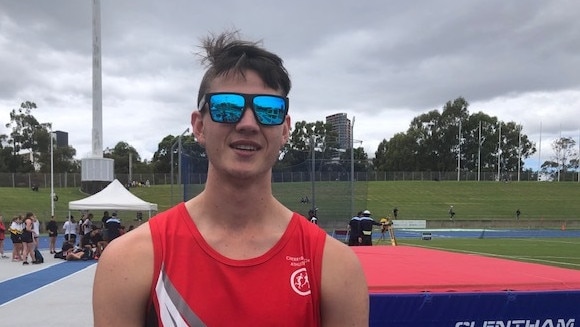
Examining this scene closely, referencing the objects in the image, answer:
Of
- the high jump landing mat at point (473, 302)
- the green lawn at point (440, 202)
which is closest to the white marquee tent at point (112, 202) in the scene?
the green lawn at point (440, 202)

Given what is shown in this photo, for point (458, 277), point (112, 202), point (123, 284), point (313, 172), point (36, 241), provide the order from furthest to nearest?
point (112, 202)
point (36, 241)
point (313, 172)
point (458, 277)
point (123, 284)

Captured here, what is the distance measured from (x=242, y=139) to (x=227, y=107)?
0.38ft

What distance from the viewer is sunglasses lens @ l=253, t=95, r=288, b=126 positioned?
5.38 ft

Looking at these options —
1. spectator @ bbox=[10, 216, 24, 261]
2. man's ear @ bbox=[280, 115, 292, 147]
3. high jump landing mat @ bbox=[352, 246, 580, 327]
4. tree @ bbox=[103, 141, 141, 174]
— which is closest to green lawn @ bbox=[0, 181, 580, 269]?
spectator @ bbox=[10, 216, 24, 261]

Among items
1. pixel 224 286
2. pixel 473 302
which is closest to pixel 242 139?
pixel 224 286

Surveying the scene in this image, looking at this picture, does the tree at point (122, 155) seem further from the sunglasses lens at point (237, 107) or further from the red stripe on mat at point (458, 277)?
the sunglasses lens at point (237, 107)

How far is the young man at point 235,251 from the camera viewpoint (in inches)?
62.6

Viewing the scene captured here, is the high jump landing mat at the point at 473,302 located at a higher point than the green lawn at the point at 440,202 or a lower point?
higher

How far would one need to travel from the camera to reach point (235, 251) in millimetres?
1668

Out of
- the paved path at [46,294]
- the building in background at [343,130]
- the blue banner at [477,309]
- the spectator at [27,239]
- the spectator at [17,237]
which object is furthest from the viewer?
the spectator at [17,237]

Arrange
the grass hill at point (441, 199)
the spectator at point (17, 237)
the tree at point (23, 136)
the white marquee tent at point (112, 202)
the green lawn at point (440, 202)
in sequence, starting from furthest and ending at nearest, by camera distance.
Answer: the tree at point (23, 136) → the grass hill at point (441, 199) → the white marquee tent at point (112, 202) → the spectator at point (17, 237) → the green lawn at point (440, 202)

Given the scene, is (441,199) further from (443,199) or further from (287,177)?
(287,177)

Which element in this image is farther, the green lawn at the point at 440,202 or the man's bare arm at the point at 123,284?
the green lawn at the point at 440,202

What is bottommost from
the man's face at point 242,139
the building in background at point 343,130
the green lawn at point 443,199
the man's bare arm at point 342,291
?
the green lawn at point 443,199
